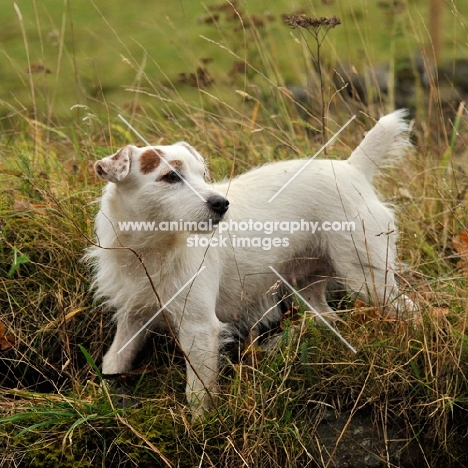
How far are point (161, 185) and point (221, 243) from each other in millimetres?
606

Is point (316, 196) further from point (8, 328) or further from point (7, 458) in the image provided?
point (7, 458)

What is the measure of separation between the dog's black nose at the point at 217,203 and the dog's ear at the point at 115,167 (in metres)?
0.44

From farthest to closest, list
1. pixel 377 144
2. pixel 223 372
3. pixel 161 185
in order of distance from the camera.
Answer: pixel 377 144 → pixel 223 372 → pixel 161 185

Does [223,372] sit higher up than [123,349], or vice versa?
[123,349]

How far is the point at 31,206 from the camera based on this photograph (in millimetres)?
4668

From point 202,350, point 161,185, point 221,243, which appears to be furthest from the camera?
point 221,243

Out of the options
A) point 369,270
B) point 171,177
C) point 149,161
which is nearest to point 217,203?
point 171,177

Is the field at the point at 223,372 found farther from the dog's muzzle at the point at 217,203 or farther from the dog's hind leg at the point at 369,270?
the dog's muzzle at the point at 217,203

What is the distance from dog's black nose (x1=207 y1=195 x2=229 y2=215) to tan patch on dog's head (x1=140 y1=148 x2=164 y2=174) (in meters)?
0.35

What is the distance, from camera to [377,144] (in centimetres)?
459

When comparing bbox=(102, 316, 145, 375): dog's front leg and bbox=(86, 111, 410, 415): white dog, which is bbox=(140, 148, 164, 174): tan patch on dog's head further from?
bbox=(102, 316, 145, 375): dog's front leg

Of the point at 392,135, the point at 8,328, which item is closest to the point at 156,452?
the point at 8,328

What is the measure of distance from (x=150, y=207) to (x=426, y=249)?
1.89m

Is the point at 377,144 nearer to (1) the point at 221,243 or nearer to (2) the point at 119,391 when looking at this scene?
(1) the point at 221,243
